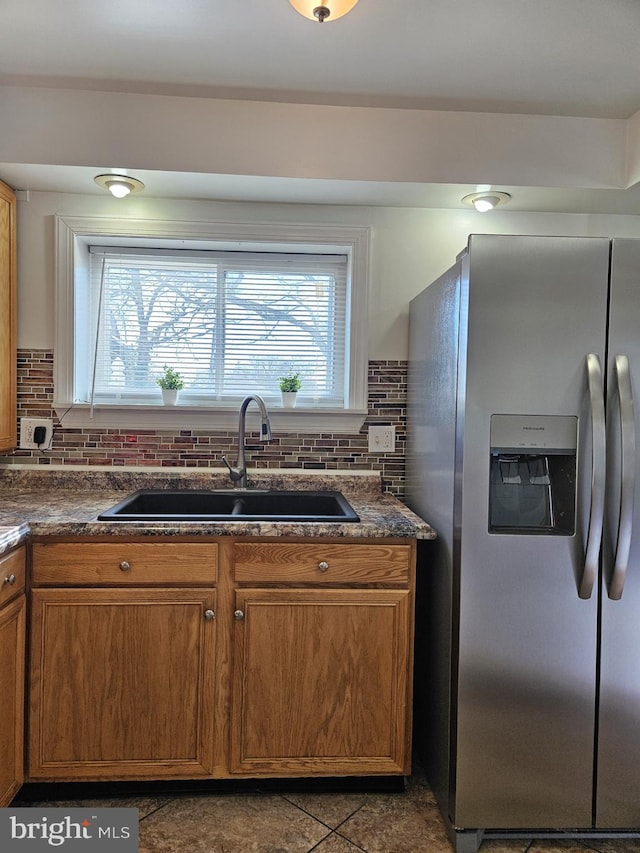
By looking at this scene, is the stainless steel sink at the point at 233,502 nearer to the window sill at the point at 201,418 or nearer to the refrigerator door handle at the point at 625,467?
the window sill at the point at 201,418

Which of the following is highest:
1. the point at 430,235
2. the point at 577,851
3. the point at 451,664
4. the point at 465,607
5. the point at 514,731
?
the point at 430,235

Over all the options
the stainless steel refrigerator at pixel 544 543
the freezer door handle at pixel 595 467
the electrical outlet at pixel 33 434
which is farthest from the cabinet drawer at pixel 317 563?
the electrical outlet at pixel 33 434

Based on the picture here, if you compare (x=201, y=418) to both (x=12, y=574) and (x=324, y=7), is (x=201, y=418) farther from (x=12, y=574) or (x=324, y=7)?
(x=324, y=7)

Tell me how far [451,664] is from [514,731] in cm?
Result: 25

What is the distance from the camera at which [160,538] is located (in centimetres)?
178

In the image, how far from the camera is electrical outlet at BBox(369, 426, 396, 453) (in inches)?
96.1

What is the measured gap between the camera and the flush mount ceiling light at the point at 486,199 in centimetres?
219

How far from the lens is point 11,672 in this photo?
1.67 metres

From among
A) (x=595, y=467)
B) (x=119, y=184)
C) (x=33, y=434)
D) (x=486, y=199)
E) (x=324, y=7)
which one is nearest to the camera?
(x=324, y=7)

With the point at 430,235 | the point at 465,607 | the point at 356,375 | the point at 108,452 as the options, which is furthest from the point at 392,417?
the point at 108,452

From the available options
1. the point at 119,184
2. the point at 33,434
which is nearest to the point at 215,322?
the point at 119,184

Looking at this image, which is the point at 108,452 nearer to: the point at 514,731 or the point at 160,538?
the point at 160,538

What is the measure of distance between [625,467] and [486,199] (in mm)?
1192

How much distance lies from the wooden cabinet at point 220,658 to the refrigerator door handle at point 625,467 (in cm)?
60
